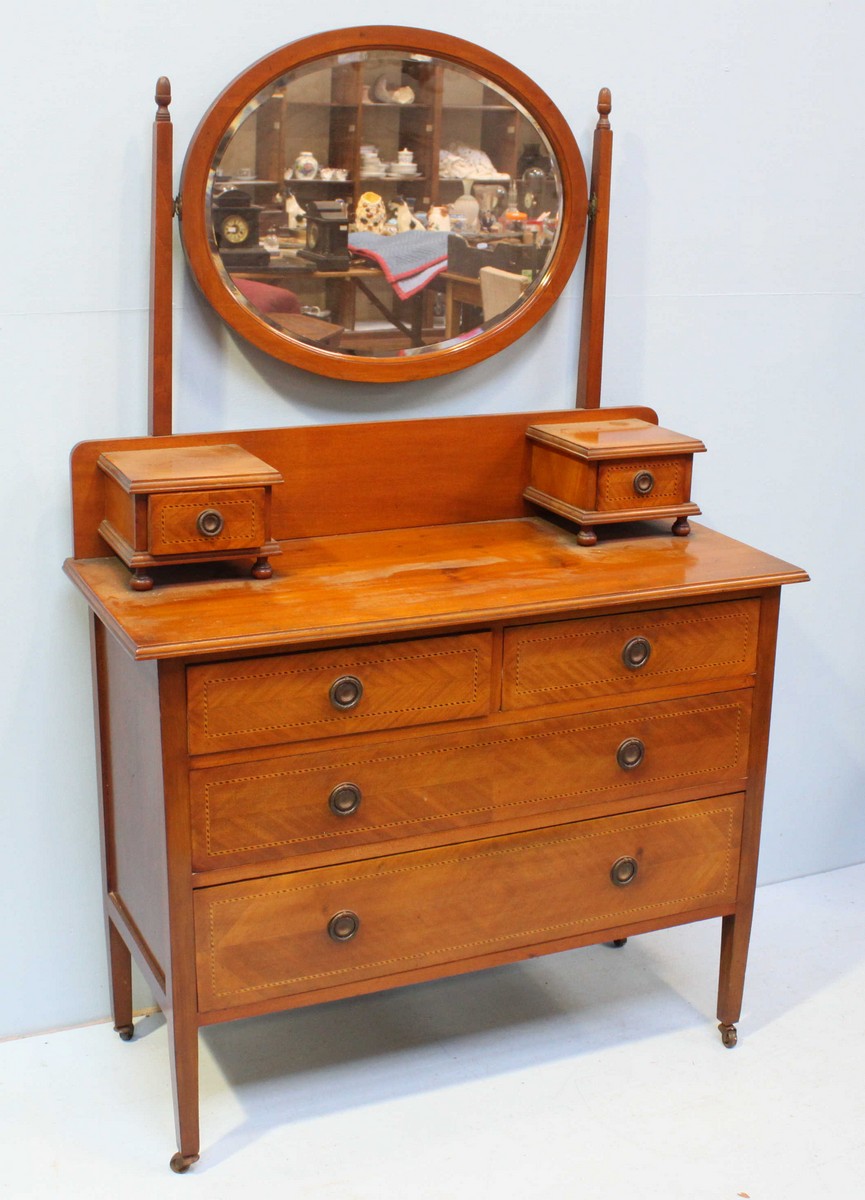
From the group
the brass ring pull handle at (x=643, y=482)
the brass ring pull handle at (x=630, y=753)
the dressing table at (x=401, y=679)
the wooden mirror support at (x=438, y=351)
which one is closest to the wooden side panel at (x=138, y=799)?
the dressing table at (x=401, y=679)

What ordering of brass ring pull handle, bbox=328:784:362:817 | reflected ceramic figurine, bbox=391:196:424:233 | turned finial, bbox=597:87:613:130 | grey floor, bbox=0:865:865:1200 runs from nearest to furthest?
brass ring pull handle, bbox=328:784:362:817, grey floor, bbox=0:865:865:1200, reflected ceramic figurine, bbox=391:196:424:233, turned finial, bbox=597:87:613:130

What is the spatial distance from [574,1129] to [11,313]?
1.63 meters

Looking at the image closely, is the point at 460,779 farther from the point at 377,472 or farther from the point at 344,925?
the point at 377,472

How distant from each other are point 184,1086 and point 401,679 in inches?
28.4

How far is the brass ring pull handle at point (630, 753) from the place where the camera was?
2312 mm

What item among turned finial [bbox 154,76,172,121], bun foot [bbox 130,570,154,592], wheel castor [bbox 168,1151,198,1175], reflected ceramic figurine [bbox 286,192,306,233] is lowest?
wheel castor [bbox 168,1151,198,1175]

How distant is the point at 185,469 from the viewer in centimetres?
212

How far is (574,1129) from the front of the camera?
92.0 inches

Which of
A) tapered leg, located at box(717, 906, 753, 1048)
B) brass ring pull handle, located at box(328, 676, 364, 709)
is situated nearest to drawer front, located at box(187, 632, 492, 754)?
brass ring pull handle, located at box(328, 676, 364, 709)

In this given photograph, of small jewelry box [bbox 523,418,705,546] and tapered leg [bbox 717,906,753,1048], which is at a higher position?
small jewelry box [bbox 523,418,705,546]

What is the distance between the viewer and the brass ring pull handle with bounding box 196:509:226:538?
208 centimetres

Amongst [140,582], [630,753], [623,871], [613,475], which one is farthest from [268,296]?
[623,871]

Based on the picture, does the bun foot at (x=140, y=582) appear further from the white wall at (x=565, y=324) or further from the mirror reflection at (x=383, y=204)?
the mirror reflection at (x=383, y=204)

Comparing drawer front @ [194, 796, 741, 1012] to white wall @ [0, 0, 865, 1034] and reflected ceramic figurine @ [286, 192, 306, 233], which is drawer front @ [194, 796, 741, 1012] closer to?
white wall @ [0, 0, 865, 1034]
